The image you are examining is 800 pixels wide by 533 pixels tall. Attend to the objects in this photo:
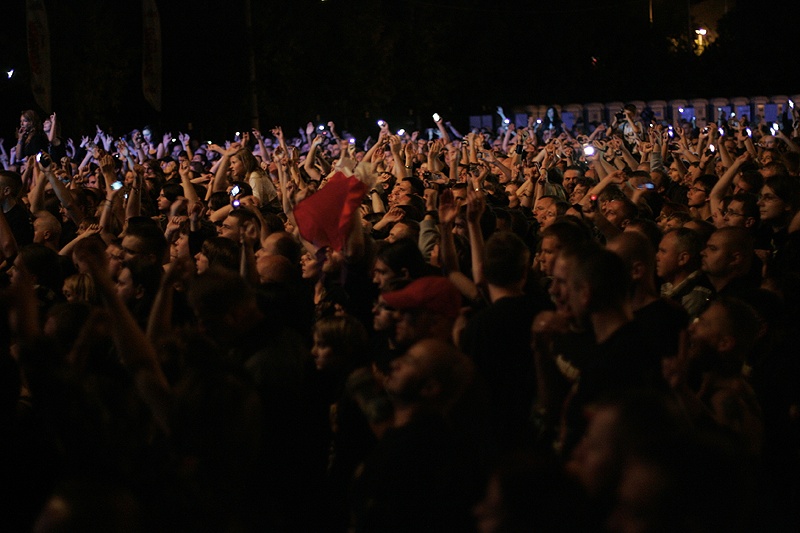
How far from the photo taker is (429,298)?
4703 mm

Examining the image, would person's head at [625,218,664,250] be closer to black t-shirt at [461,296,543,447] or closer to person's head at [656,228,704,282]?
person's head at [656,228,704,282]

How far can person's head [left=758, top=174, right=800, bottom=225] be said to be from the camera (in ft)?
27.3

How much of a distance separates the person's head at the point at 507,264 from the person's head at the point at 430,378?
4.12 feet

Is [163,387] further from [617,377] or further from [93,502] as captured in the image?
[617,377]

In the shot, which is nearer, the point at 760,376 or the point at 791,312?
the point at 760,376

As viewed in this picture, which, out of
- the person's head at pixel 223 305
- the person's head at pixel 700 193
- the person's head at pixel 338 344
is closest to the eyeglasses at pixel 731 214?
the person's head at pixel 700 193

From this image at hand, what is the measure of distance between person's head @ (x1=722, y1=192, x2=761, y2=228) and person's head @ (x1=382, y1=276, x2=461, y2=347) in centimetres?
395

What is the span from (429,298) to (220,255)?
248 centimetres

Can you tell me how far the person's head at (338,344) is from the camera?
15.5 ft

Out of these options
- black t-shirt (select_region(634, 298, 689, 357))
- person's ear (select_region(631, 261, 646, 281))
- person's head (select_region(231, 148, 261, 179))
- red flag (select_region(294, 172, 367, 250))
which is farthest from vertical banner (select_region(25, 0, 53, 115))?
black t-shirt (select_region(634, 298, 689, 357))

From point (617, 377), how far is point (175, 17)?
30.1 m

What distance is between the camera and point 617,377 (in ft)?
12.8

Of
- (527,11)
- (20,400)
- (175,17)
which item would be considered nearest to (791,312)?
(20,400)

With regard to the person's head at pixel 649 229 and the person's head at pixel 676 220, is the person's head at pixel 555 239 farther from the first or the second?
the person's head at pixel 676 220
